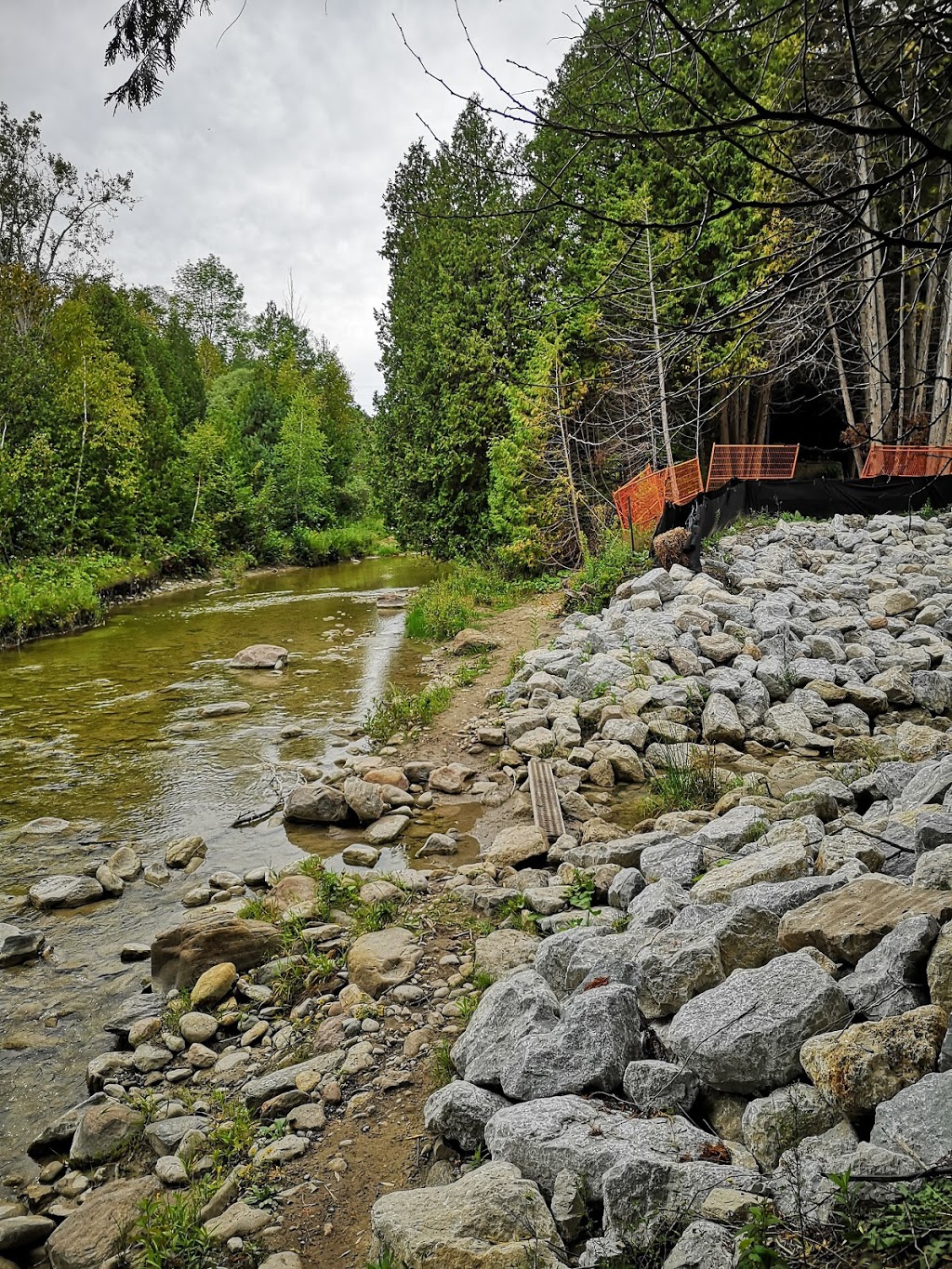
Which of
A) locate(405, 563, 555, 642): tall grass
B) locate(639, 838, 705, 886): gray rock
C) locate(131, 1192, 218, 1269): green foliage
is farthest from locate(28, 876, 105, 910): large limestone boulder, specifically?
Answer: locate(405, 563, 555, 642): tall grass

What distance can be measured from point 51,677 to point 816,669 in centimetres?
1004

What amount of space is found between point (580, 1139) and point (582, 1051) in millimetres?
373

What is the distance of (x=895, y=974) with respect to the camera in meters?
2.17

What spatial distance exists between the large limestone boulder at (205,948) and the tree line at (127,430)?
52.5 ft

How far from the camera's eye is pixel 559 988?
3043 mm

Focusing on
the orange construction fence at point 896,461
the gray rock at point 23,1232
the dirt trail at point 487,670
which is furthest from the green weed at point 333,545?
the gray rock at point 23,1232

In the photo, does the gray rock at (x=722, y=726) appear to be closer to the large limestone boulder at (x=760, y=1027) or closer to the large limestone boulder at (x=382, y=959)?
the large limestone boulder at (x=382, y=959)

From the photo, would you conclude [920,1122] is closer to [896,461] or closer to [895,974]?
[895,974]

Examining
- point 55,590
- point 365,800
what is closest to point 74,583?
point 55,590

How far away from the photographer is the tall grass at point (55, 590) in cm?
1400

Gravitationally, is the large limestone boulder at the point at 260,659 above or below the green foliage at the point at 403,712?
A: above

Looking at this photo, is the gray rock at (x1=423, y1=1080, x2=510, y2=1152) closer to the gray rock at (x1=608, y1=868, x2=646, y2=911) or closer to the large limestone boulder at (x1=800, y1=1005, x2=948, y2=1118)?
the large limestone boulder at (x1=800, y1=1005, x2=948, y2=1118)

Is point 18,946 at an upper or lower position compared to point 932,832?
lower

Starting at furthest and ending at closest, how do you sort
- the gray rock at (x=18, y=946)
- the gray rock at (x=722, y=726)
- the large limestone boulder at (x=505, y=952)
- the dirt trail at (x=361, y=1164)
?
the gray rock at (x=722, y=726)
the gray rock at (x=18, y=946)
the large limestone boulder at (x=505, y=952)
the dirt trail at (x=361, y=1164)
